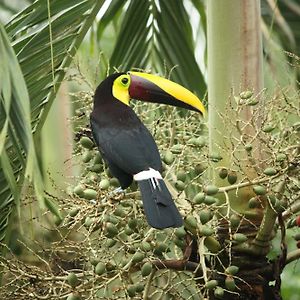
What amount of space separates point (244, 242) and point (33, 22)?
0.77m

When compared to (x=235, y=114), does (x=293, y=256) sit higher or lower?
lower

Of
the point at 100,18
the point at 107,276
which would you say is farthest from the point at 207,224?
the point at 100,18

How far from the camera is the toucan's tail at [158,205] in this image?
1.77 m

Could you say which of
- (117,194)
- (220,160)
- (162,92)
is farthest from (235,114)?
(117,194)

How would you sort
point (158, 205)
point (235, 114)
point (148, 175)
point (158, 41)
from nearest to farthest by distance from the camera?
1. point (158, 205)
2. point (148, 175)
3. point (235, 114)
4. point (158, 41)

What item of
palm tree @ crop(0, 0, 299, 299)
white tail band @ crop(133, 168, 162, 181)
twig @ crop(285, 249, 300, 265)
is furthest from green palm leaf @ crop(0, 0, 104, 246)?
twig @ crop(285, 249, 300, 265)

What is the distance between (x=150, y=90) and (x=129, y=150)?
8.6 inches

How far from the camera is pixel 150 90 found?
2223 mm

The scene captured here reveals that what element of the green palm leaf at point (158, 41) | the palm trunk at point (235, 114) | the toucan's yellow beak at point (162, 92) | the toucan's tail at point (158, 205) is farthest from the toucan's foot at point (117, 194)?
A: the green palm leaf at point (158, 41)

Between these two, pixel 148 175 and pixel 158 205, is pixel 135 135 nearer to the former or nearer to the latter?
pixel 148 175

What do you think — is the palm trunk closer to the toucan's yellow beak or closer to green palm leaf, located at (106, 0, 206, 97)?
the toucan's yellow beak

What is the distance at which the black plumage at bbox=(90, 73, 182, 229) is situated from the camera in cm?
181

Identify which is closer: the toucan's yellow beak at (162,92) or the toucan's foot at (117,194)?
the toucan's foot at (117,194)

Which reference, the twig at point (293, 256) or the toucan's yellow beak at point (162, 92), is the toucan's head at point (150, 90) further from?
the twig at point (293, 256)
